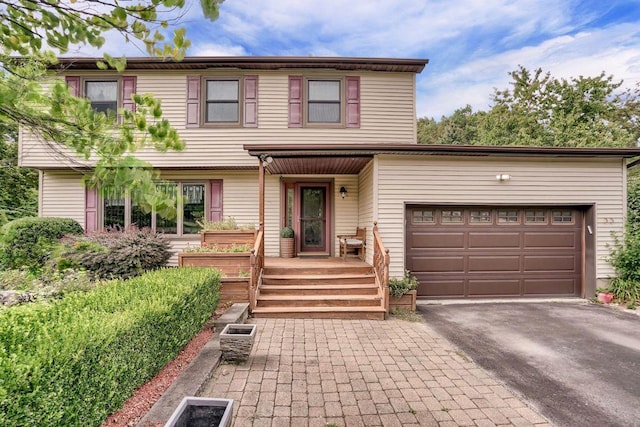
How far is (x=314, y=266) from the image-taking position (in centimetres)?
712

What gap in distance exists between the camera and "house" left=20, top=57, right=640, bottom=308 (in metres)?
7.06

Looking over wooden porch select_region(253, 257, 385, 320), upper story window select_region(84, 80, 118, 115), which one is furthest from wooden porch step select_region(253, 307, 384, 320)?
upper story window select_region(84, 80, 118, 115)

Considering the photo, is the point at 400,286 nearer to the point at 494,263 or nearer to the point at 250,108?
the point at 494,263

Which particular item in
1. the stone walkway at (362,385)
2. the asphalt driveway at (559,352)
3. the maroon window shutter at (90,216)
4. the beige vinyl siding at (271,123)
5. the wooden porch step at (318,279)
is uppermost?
the beige vinyl siding at (271,123)

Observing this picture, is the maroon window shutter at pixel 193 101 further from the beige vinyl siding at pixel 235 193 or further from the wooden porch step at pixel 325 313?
the wooden porch step at pixel 325 313

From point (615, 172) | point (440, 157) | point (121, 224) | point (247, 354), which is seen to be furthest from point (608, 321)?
point (121, 224)

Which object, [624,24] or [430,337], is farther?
[624,24]

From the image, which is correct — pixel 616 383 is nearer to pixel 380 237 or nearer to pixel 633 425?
pixel 633 425

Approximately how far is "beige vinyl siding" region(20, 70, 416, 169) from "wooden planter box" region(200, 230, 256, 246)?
2.10 m

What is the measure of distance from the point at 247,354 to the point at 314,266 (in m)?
3.41

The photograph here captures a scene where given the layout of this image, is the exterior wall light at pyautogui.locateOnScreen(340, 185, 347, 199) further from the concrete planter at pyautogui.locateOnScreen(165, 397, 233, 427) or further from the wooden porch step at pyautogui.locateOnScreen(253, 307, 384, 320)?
the concrete planter at pyautogui.locateOnScreen(165, 397, 233, 427)

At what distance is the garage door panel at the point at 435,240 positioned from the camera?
7160mm

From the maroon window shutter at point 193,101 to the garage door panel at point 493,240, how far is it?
26.7ft

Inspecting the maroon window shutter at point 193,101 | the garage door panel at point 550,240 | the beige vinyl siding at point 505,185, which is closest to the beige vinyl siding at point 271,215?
the maroon window shutter at point 193,101
